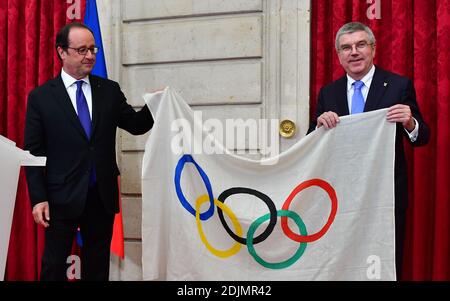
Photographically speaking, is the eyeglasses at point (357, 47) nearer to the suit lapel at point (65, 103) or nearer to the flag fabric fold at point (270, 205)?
the flag fabric fold at point (270, 205)

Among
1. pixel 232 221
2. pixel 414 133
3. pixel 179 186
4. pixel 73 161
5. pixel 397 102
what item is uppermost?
pixel 397 102

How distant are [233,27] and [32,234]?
75.8 inches

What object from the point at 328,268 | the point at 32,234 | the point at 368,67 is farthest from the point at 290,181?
the point at 32,234

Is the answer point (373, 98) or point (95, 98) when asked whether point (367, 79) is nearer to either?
point (373, 98)

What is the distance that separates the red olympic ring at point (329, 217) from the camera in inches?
107

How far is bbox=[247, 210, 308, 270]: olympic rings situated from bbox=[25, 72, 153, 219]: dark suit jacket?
0.66 m

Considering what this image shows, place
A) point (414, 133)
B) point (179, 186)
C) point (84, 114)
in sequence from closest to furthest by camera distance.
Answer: point (414, 133) → point (84, 114) → point (179, 186)

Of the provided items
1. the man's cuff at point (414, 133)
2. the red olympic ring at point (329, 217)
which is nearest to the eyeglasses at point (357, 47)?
the man's cuff at point (414, 133)

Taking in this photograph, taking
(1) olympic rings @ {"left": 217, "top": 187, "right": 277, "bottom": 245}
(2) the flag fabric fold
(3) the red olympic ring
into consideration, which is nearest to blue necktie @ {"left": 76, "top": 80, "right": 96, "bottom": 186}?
(2) the flag fabric fold

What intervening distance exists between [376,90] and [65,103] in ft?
4.71

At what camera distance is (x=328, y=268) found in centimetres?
271

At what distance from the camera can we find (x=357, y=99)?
9.08 feet

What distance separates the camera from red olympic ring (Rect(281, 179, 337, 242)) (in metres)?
2.72

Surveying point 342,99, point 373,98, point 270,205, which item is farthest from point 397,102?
point 270,205
